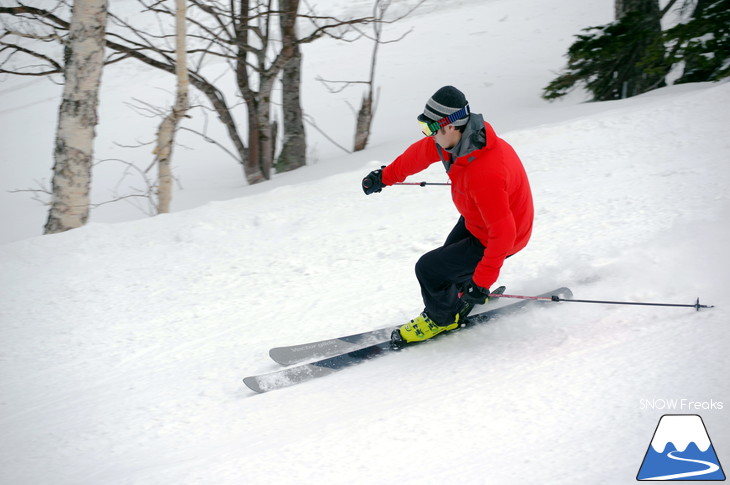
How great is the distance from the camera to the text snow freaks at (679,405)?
245 centimetres

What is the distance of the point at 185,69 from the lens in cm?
627

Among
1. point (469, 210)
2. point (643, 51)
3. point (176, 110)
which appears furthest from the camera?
point (643, 51)

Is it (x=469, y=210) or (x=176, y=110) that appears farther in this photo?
(x=176, y=110)

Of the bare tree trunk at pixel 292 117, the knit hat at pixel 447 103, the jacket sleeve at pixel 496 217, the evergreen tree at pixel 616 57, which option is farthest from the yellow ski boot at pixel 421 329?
the evergreen tree at pixel 616 57

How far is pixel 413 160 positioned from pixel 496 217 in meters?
0.95

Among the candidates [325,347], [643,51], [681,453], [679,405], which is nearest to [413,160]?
[325,347]

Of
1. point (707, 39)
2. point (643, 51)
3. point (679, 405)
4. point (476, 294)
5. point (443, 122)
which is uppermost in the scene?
point (643, 51)

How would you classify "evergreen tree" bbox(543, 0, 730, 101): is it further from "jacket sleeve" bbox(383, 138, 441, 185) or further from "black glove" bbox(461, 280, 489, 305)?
"black glove" bbox(461, 280, 489, 305)

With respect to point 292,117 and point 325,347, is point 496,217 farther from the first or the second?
point 292,117

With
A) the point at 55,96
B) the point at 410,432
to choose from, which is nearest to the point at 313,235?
the point at 410,432

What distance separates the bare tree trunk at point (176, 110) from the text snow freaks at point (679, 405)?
5.34 metres

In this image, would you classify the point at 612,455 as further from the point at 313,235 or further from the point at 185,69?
the point at 185,69

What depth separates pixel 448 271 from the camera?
11.0 ft

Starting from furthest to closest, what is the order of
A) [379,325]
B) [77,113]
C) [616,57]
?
1. [616,57]
2. [77,113]
3. [379,325]
